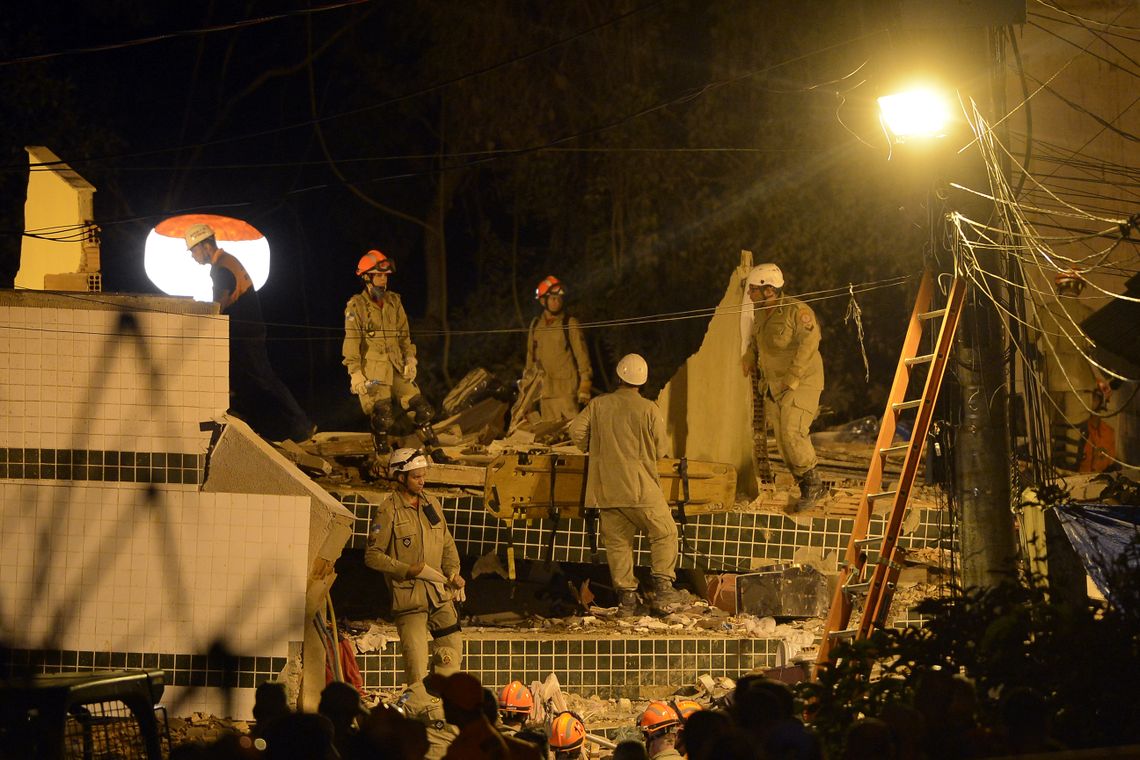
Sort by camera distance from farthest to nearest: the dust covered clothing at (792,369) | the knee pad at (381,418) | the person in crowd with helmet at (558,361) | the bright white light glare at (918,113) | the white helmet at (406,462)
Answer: the person in crowd with helmet at (558,361)
the knee pad at (381,418)
the dust covered clothing at (792,369)
the white helmet at (406,462)
the bright white light glare at (918,113)

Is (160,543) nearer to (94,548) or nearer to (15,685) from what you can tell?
(94,548)

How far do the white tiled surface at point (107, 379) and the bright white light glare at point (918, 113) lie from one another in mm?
5080

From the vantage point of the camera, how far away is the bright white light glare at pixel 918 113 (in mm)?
9102

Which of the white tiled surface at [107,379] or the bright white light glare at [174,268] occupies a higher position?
the bright white light glare at [174,268]

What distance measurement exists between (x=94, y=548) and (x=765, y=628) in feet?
19.1

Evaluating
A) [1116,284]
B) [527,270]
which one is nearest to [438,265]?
[527,270]

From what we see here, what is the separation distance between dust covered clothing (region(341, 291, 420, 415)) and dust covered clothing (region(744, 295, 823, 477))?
3.79m

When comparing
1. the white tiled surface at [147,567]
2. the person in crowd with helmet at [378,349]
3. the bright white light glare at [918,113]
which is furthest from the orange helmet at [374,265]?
the bright white light glare at [918,113]

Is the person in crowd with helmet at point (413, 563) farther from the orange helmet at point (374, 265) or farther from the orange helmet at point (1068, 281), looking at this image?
the orange helmet at point (1068, 281)

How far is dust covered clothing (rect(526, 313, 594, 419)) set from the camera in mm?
15766

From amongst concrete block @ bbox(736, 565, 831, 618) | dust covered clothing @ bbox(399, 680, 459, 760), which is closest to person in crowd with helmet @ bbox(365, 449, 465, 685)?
dust covered clothing @ bbox(399, 680, 459, 760)

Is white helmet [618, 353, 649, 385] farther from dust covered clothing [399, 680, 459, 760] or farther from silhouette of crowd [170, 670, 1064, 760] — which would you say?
silhouette of crowd [170, 670, 1064, 760]

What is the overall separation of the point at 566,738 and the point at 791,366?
5093mm

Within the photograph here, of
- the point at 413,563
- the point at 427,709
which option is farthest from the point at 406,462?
the point at 427,709
